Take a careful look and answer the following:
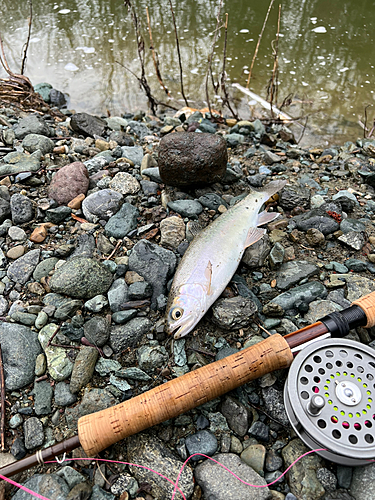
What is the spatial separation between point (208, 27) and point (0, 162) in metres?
9.21

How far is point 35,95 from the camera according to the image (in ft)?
21.4

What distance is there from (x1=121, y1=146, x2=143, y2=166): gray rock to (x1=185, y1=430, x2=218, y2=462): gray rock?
3.48m

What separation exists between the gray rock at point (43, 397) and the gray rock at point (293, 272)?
219 cm

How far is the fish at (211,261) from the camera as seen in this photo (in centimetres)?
291

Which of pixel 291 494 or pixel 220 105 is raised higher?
pixel 220 105

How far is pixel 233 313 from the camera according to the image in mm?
2973

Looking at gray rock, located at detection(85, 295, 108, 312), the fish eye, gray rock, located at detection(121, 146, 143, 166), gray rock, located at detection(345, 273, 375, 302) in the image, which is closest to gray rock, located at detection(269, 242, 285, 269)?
gray rock, located at detection(345, 273, 375, 302)

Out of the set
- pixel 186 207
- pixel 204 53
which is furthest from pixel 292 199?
pixel 204 53

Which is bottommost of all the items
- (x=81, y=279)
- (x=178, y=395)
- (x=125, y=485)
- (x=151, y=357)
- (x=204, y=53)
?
(x=125, y=485)

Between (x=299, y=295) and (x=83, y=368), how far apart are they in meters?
1.97

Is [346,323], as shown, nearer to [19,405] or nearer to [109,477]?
[109,477]

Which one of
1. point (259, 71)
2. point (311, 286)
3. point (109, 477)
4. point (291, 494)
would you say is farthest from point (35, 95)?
point (291, 494)

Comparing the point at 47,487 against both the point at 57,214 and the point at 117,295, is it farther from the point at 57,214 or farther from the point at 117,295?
the point at 57,214

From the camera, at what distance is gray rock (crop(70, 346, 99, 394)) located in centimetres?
267
